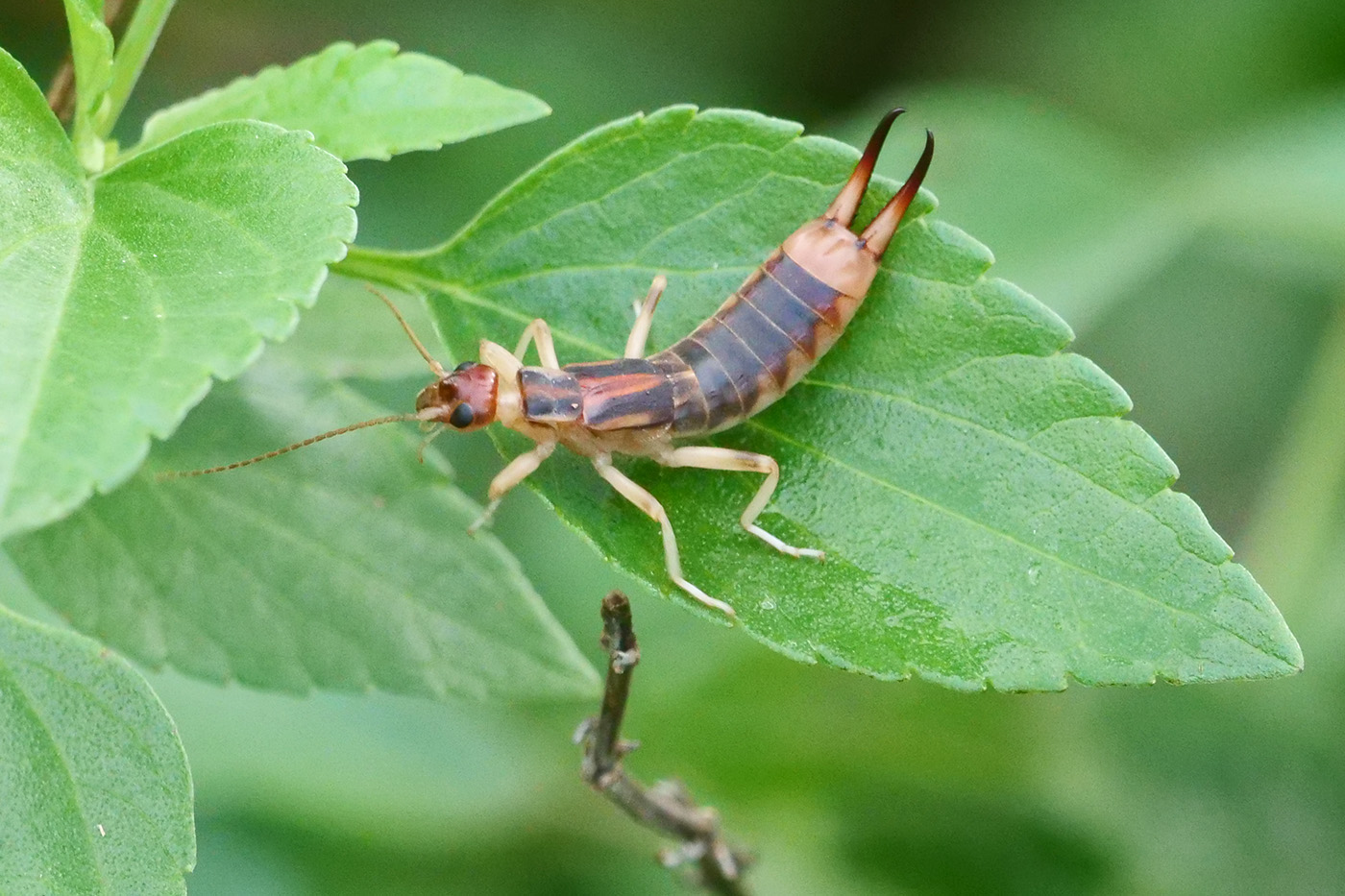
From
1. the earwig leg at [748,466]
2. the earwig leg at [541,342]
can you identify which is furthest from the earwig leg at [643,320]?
the earwig leg at [748,466]

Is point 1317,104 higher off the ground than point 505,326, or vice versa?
point 1317,104

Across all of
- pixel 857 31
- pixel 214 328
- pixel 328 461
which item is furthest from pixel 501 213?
pixel 857 31

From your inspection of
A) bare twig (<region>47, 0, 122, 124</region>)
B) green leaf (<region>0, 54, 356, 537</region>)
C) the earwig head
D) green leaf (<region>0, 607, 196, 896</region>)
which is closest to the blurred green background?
the earwig head

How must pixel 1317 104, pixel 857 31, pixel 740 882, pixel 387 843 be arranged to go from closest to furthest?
1. pixel 740 882
2. pixel 387 843
3. pixel 1317 104
4. pixel 857 31

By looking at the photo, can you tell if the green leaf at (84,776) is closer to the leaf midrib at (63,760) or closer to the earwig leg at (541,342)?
the leaf midrib at (63,760)

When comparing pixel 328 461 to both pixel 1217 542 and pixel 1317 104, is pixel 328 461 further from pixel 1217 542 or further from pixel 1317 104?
pixel 1317 104
